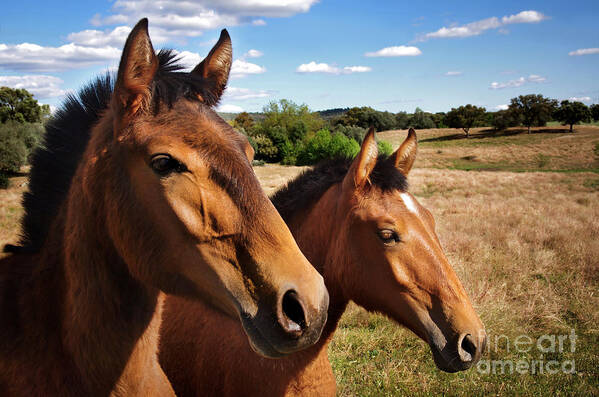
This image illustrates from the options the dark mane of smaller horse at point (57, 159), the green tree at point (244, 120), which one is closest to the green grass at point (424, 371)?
the dark mane of smaller horse at point (57, 159)

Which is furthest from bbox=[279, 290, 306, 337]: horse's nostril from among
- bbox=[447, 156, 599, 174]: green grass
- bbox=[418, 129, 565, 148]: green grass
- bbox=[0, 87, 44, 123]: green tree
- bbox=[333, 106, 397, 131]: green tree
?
bbox=[333, 106, 397, 131]: green tree

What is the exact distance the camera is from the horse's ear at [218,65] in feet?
7.32

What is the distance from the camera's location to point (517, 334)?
6156mm

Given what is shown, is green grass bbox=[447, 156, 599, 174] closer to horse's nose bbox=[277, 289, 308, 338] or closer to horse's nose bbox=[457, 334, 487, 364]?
horse's nose bbox=[457, 334, 487, 364]

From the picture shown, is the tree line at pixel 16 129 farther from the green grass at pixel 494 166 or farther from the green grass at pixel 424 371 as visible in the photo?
the green grass at pixel 494 166

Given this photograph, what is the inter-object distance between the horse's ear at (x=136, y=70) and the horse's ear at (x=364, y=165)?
1.76m

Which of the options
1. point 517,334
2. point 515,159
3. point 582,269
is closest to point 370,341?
point 517,334

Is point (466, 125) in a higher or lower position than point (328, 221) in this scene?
higher

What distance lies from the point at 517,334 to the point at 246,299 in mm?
6344

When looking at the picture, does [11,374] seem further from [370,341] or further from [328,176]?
[370,341]

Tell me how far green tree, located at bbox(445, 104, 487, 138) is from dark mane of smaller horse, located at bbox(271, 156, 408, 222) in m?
84.2

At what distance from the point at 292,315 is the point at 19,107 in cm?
4138

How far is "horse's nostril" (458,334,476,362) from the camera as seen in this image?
8.43 ft

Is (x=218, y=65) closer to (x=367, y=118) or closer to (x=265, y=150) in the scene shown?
(x=265, y=150)
